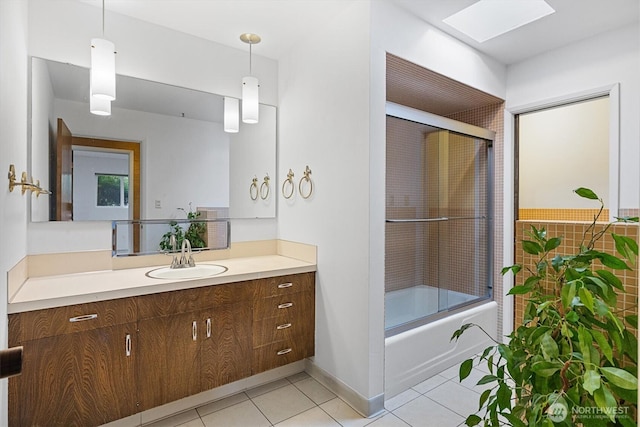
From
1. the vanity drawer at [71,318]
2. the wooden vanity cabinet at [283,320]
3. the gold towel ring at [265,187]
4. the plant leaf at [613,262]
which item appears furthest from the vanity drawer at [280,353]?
the plant leaf at [613,262]

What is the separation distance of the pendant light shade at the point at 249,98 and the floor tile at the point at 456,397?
2.37 metres

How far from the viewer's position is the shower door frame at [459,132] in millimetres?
2289

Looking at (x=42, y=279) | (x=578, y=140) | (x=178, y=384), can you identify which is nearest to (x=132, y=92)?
(x=42, y=279)

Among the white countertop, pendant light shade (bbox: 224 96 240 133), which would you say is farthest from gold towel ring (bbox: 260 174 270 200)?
the white countertop

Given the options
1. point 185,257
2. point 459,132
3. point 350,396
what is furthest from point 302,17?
point 350,396

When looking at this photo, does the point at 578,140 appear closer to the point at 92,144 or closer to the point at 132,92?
the point at 132,92

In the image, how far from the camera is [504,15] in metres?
2.30

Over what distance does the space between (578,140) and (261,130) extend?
2975mm

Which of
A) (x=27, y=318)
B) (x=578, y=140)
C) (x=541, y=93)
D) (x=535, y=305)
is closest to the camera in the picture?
(x=535, y=305)

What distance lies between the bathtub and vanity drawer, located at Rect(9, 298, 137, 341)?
155 centimetres

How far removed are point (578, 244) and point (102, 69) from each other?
97.9 inches

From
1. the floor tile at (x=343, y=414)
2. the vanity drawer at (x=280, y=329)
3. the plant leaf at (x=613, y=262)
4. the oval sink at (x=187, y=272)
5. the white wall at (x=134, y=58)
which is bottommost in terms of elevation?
the floor tile at (x=343, y=414)

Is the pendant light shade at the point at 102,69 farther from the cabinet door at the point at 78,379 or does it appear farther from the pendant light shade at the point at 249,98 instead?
the cabinet door at the point at 78,379

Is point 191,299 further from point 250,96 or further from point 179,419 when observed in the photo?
point 250,96
